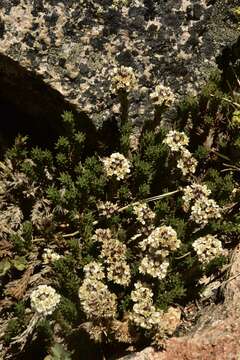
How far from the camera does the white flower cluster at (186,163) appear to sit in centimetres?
515

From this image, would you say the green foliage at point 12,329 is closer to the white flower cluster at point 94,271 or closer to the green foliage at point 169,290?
the white flower cluster at point 94,271

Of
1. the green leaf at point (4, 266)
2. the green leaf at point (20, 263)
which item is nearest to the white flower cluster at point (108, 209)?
the green leaf at point (20, 263)

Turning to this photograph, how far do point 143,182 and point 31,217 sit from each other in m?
1.12

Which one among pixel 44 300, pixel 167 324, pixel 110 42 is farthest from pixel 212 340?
pixel 110 42

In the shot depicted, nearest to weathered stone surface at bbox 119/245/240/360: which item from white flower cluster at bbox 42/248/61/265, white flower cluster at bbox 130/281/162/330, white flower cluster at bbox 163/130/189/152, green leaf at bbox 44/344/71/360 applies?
white flower cluster at bbox 130/281/162/330

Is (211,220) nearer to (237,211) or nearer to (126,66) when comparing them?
(237,211)

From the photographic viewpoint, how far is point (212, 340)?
4434 millimetres

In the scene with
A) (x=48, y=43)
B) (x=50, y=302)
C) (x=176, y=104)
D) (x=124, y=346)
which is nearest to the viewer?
(x=50, y=302)

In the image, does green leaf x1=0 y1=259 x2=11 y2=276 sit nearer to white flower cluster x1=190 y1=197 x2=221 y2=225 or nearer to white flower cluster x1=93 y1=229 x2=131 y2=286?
white flower cluster x1=93 y1=229 x2=131 y2=286

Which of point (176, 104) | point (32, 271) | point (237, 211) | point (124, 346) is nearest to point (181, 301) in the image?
point (124, 346)

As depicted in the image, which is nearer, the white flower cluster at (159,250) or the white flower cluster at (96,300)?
the white flower cluster at (96,300)

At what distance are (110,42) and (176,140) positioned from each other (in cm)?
113

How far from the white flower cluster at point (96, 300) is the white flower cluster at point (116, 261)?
16 centimetres

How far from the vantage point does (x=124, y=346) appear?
480 cm
